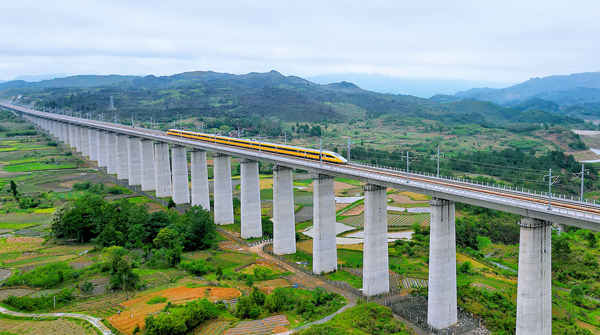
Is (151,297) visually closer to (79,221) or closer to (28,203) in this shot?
(79,221)

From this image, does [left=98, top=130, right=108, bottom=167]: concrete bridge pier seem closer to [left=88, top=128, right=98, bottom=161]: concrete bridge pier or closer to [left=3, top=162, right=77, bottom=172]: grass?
[left=88, top=128, right=98, bottom=161]: concrete bridge pier

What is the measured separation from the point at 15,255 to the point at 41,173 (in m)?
66.0

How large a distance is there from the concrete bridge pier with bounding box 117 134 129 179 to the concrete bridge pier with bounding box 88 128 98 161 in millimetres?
23992

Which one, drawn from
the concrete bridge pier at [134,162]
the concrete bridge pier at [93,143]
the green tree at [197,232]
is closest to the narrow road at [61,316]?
the green tree at [197,232]

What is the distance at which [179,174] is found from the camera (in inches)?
3337

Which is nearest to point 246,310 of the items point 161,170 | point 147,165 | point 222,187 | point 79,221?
point 79,221

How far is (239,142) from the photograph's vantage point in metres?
74.4

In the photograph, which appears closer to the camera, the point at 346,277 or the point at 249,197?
the point at 346,277

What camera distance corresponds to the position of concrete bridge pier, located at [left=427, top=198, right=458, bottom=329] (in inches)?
1550

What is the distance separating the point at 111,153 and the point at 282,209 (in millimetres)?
72911

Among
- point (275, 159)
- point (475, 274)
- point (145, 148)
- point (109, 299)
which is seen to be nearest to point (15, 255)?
point (109, 299)

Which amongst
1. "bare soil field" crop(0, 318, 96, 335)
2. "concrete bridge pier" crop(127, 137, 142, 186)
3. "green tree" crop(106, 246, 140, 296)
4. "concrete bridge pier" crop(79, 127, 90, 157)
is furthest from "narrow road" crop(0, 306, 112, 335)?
"concrete bridge pier" crop(79, 127, 90, 157)

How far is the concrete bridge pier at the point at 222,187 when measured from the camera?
73.0m

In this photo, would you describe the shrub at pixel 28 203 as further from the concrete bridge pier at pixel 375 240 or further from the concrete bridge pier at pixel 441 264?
the concrete bridge pier at pixel 441 264
